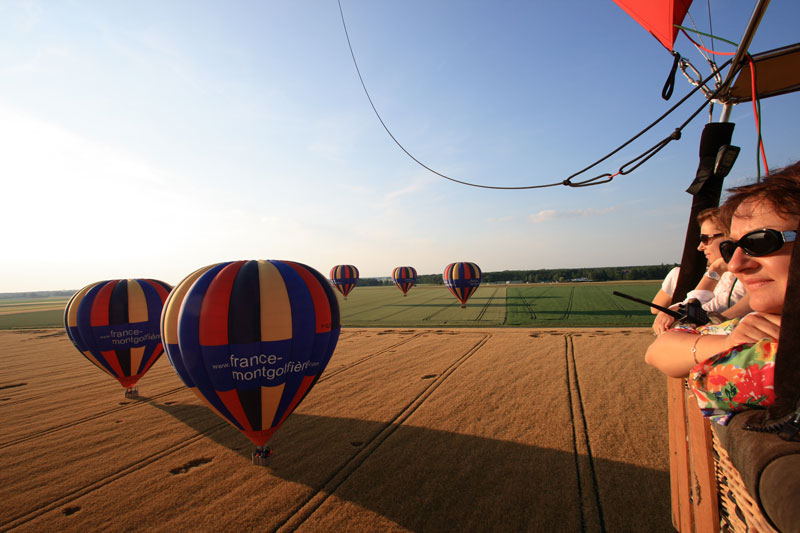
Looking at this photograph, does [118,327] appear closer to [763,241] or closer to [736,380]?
[736,380]

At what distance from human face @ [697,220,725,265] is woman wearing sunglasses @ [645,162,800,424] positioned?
177 cm

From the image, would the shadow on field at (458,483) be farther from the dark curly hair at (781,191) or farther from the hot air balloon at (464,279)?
the hot air balloon at (464,279)

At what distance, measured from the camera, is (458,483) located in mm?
5953

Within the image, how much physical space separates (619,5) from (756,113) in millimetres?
2490

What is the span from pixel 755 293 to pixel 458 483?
5542 mm

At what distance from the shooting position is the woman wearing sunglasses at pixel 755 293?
4.97ft

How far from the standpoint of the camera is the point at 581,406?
887 centimetres

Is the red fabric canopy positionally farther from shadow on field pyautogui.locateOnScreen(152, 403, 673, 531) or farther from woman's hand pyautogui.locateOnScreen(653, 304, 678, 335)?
shadow on field pyautogui.locateOnScreen(152, 403, 673, 531)

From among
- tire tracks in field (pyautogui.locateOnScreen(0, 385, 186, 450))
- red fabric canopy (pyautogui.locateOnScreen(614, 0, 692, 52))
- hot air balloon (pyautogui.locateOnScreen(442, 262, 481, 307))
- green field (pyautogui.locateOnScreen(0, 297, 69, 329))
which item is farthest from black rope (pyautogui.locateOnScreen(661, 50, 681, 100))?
green field (pyautogui.locateOnScreen(0, 297, 69, 329))

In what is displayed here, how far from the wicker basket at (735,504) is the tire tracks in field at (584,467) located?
342 centimetres

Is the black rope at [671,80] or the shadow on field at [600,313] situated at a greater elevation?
the black rope at [671,80]

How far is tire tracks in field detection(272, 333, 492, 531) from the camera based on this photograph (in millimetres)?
5309

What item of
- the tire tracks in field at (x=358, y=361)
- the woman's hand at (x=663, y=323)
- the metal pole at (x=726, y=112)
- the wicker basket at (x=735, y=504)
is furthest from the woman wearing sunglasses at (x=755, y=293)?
the tire tracks in field at (x=358, y=361)

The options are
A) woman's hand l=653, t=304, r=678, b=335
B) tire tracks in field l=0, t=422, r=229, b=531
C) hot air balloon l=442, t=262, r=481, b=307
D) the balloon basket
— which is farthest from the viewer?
hot air balloon l=442, t=262, r=481, b=307
